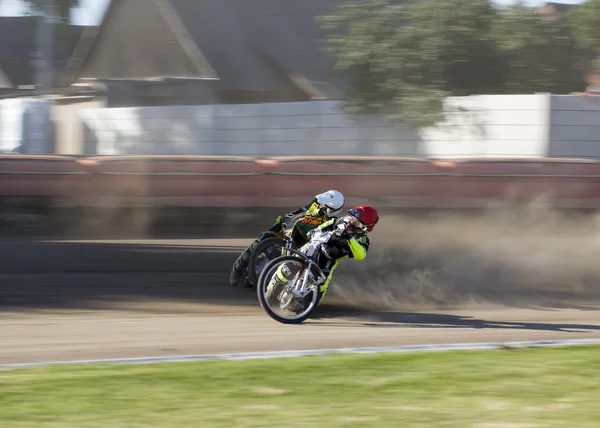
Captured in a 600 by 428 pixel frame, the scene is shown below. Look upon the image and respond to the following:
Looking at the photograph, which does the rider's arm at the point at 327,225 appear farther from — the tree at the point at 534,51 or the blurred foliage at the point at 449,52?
the tree at the point at 534,51

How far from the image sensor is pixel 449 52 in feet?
85.8

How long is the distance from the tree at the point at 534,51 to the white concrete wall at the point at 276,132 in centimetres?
456

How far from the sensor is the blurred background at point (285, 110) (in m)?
17.1

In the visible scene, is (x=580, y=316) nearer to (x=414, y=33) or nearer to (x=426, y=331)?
(x=426, y=331)

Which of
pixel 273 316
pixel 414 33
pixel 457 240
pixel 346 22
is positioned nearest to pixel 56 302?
pixel 273 316

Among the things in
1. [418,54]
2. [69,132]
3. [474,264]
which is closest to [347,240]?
[474,264]

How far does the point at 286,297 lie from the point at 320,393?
3100 mm

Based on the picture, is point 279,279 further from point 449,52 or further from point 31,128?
point 31,128

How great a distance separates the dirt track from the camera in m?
8.72

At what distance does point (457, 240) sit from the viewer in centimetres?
1545

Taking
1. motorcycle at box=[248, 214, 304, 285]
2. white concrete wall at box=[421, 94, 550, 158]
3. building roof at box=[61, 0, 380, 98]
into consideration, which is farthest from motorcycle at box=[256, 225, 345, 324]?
building roof at box=[61, 0, 380, 98]

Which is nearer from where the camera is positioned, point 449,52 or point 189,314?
point 189,314

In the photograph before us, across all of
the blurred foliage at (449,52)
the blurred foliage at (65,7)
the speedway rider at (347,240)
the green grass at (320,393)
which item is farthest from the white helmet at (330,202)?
the blurred foliage at (65,7)

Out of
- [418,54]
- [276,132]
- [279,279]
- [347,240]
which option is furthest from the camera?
[418,54]
